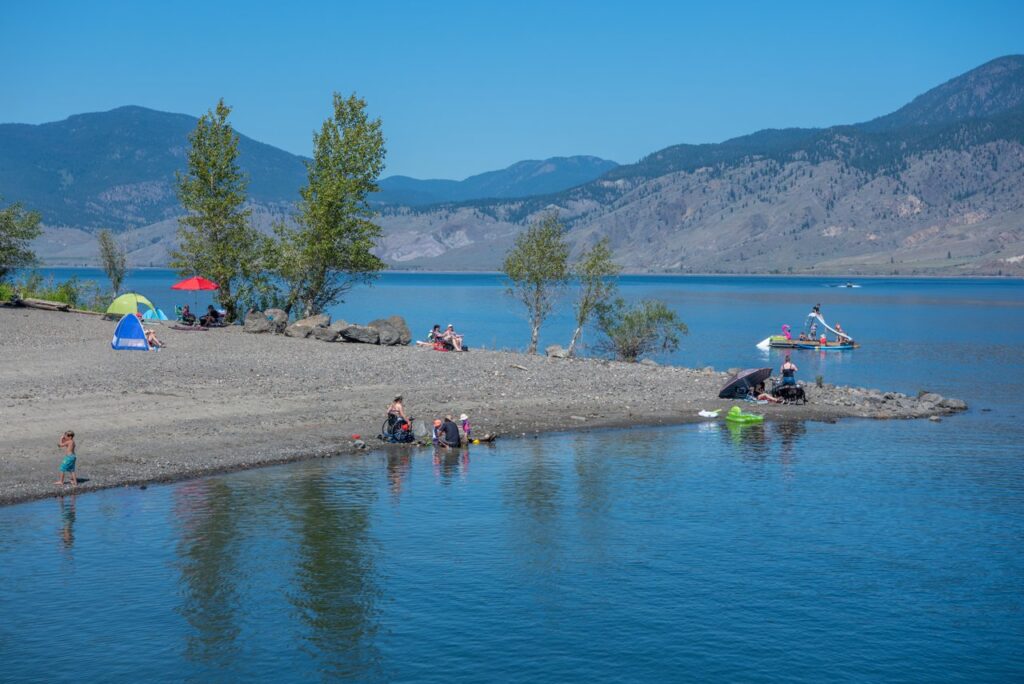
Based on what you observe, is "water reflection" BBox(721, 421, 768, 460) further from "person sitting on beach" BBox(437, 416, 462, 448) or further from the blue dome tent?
the blue dome tent

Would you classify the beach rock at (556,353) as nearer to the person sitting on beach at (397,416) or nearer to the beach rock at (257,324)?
the beach rock at (257,324)

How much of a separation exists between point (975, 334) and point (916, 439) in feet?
214

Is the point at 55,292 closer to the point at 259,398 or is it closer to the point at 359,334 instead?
the point at 359,334

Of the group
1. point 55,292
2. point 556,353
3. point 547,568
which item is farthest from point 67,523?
point 55,292

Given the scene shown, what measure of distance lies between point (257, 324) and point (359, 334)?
4.98m

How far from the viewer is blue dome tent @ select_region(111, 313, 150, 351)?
144ft

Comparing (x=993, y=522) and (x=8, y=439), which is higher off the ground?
(x=8, y=439)

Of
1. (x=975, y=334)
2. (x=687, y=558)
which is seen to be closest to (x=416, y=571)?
(x=687, y=558)

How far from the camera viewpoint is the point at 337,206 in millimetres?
54000

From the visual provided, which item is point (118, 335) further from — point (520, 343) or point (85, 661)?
point (520, 343)

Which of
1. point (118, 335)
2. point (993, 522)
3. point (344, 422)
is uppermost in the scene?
point (118, 335)

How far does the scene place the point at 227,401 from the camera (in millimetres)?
35781

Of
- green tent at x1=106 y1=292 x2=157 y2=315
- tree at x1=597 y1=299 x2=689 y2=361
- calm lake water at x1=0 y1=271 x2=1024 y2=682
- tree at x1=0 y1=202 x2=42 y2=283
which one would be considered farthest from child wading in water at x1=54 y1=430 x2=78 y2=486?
tree at x1=0 y1=202 x2=42 y2=283

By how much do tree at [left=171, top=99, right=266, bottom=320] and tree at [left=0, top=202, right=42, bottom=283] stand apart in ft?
34.1
